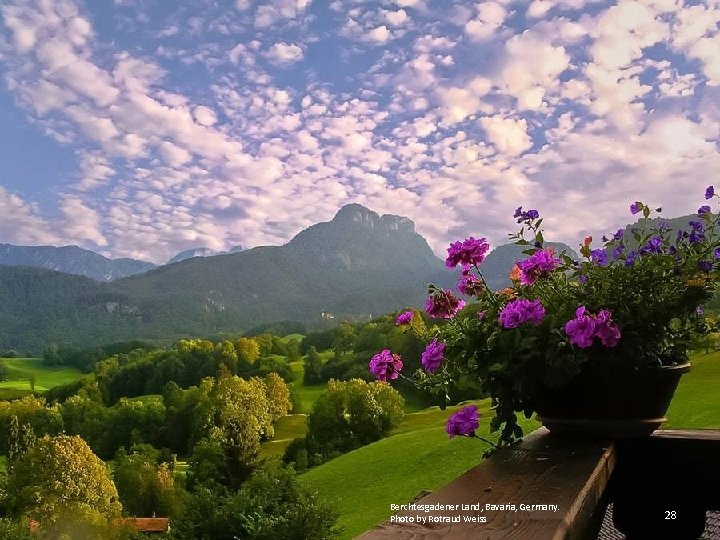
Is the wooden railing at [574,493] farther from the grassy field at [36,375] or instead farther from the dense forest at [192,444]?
the grassy field at [36,375]

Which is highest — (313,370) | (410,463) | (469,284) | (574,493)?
(469,284)

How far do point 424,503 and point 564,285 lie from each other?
1.38 meters

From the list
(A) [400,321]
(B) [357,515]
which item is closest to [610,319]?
(A) [400,321]

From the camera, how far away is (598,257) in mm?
2592

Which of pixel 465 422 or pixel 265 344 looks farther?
pixel 265 344

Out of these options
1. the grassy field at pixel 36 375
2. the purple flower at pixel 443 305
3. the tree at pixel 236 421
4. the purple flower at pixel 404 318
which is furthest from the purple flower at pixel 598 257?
the grassy field at pixel 36 375

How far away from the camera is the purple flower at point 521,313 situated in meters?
2.21

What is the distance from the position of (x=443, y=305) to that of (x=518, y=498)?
1.30 metres

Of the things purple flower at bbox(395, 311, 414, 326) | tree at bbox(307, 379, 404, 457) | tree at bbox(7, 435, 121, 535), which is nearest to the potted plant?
purple flower at bbox(395, 311, 414, 326)

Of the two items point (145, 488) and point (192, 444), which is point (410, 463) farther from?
point (192, 444)

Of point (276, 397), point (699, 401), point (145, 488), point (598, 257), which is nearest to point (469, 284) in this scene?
point (598, 257)

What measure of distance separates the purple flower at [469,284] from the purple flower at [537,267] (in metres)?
0.20

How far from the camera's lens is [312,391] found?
267ft

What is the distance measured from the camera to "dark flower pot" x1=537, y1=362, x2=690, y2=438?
231 cm
